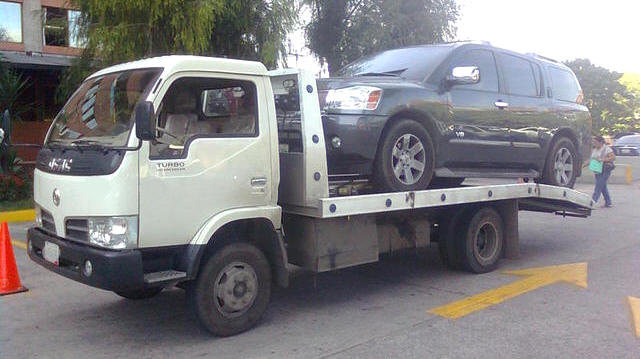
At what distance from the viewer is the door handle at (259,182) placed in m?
5.11

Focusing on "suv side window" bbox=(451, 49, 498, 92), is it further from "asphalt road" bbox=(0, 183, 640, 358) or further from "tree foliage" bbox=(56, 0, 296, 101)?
"tree foliage" bbox=(56, 0, 296, 101)

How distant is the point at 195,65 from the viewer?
4867 mm

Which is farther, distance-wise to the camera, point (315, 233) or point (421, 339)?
point (315, 233)

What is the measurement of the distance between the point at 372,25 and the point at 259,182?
16492 millimetres

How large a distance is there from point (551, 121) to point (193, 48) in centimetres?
695

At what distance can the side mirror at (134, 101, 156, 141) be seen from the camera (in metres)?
4.34

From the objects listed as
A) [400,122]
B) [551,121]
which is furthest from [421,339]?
[551,121]

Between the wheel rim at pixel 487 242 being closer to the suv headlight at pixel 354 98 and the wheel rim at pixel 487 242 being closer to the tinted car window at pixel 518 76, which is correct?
the tinted car window at pixel 518 76

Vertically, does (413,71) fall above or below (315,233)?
above

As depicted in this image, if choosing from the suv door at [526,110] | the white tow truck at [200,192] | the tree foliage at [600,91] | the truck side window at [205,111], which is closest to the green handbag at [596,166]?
the suv door at [526,110]

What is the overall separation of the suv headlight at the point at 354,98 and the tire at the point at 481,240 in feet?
7.24

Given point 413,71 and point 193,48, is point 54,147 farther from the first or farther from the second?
point 193,48

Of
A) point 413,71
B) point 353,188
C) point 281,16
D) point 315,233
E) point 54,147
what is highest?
point 281,16

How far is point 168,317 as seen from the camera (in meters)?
5.71
